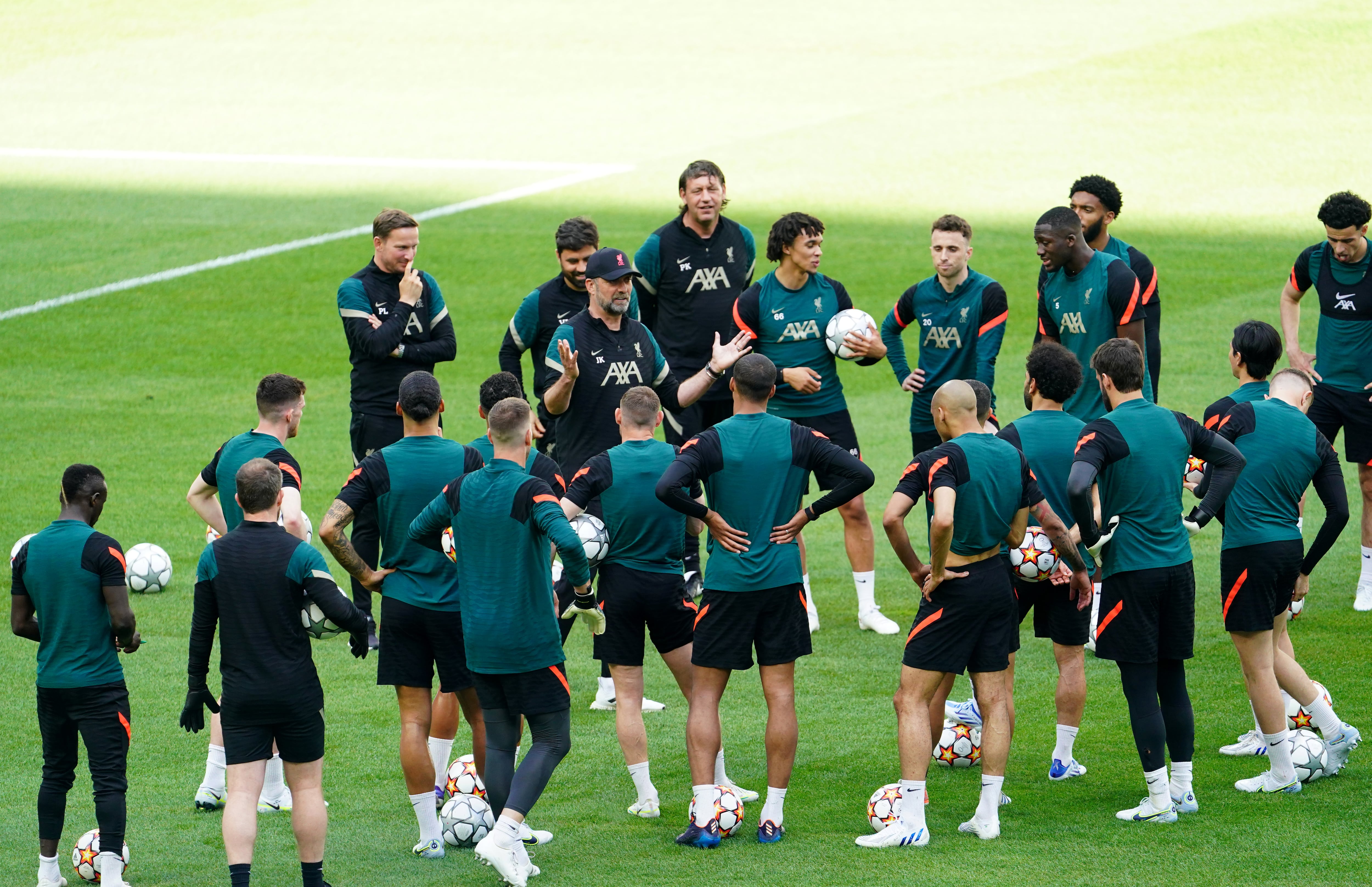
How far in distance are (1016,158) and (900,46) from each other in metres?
9.59

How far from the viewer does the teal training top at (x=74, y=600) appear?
22.6 ft

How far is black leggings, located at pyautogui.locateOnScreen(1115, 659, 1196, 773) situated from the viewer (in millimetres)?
7449

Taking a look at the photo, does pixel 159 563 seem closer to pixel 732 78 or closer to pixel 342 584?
pixel 342 584

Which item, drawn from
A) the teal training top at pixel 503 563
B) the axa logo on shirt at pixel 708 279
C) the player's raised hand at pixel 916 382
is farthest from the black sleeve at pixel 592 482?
the axa logo on shirt at pixel 708 279

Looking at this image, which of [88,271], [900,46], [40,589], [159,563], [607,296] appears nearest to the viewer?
[40,589]

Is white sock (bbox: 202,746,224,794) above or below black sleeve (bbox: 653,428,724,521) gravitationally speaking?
below

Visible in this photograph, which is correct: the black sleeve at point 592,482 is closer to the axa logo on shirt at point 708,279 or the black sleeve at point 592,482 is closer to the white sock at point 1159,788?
the white sock at point 1159,788

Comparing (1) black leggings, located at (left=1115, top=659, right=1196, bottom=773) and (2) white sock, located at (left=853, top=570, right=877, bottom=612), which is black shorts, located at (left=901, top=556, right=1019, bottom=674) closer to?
(1) black leggings, located at (left=1115, top=659, right=1196, bottom=773)

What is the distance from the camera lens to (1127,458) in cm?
747

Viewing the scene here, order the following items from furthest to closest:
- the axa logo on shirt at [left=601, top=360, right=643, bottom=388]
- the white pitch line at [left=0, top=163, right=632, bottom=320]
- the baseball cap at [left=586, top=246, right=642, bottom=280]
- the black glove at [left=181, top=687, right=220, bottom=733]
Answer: the white pitch line at [left=0, top=163, right=632, bottom=320]
the axa logo on shirt at [left=601, top=360, right=643, bottom=388]
the baseball cap at [left=586, top=246, right=642, bottom=280]
the black glove at [left=181, top=687, right=220, bottom=733]

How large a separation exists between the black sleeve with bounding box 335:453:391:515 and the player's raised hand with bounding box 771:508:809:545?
1823 mm

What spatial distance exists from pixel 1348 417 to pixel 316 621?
26.0ft

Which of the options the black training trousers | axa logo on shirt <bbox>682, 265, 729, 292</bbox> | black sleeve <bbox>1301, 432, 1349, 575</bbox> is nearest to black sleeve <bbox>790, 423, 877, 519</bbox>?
black sleeve <bbox>1301, 432, 1349, 575</bbox>

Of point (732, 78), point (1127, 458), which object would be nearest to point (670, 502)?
point (1127, 458)
